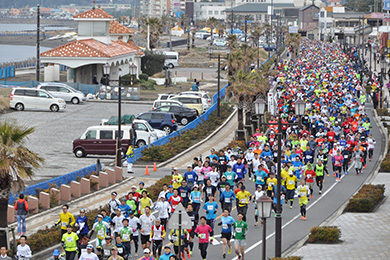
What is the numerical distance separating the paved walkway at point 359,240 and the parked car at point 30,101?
27878 mm

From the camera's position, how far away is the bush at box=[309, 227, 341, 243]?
69.6 ft

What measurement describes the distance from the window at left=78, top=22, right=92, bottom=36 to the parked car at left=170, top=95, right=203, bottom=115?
17.7 m

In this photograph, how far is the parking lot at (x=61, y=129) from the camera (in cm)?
3345

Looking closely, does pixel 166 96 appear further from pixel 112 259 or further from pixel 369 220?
pixel 112 259

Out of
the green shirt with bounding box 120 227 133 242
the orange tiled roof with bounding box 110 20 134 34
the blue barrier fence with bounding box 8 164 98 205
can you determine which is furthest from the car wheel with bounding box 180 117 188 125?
the orange tiled roof with bounding box 110 20 134 34

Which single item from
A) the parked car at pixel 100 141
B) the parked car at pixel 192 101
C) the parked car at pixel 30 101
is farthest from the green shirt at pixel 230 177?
the parked car at pixel 30 101

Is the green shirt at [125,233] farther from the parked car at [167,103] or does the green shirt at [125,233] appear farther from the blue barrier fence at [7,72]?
the blue barrier fence at [7,72]

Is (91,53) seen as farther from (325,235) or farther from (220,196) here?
(325,235)

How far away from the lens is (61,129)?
43.2 metres

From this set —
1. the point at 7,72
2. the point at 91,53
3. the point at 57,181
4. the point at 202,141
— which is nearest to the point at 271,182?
the point at 57,181

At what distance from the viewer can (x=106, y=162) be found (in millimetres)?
34719

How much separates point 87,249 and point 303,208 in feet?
30.1

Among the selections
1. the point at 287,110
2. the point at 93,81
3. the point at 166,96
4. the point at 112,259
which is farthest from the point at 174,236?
the point at 93,81

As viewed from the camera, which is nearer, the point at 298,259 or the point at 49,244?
the point at 298,259
